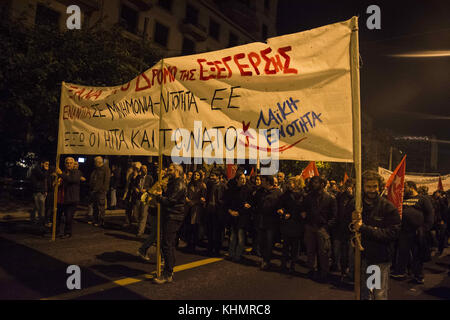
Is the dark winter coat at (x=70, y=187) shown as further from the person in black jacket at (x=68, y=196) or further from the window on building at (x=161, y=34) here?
the window on building at (x=161, y=34)

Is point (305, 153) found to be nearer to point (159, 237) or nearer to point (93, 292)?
point (159, 237)

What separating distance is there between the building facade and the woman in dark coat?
41.5 ft

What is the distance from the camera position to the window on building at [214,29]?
3256 cm

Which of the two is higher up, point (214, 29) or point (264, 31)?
point (264, 31)

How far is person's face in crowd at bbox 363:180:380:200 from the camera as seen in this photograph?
11.0 feet

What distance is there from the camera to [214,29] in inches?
1300

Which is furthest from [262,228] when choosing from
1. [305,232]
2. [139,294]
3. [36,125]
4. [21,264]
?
[36,125]

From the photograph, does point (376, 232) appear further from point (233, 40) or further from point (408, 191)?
point (233, 40)

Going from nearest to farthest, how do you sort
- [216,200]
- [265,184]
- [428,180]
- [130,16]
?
[265,184], [216,200], [428,180], [130,16]

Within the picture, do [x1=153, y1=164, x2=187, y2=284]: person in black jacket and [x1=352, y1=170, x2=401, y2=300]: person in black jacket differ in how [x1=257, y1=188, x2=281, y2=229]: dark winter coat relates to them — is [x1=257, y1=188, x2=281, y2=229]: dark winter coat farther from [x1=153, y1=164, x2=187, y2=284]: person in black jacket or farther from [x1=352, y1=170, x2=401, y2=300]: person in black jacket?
[x1=352, y1=170, x2=401, y2=300]: person in black jacket

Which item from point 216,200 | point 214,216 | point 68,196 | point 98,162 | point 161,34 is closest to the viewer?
point 214,216

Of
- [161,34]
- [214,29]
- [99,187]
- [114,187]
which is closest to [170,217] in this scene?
[99,187]

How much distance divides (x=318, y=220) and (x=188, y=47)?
27.7 metres

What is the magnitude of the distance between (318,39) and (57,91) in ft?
36.3
